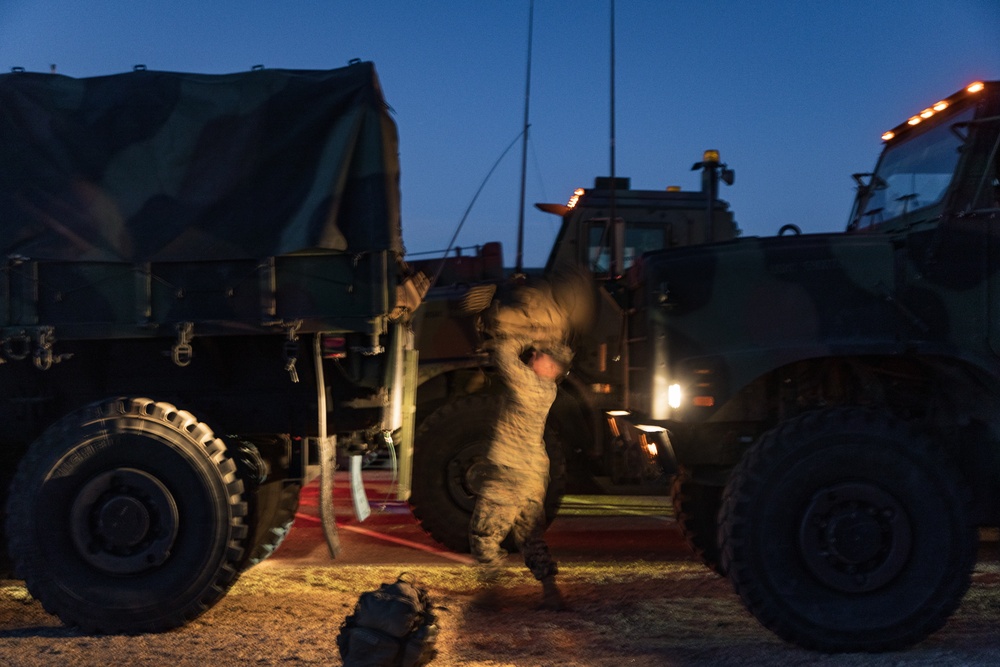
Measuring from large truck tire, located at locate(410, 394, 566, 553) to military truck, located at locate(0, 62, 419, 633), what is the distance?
1.72 metres

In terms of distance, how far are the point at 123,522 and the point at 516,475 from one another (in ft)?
6.84

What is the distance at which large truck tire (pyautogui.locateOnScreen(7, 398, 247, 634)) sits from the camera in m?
5.00

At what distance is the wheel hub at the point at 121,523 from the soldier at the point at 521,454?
1662 millimetres

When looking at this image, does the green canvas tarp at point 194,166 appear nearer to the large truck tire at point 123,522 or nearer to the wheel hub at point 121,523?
the large truck tire at point 123,522

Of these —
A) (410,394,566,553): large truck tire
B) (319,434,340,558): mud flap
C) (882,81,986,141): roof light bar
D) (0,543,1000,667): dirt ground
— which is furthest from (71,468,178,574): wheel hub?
(882,81,986,141): roof light bar

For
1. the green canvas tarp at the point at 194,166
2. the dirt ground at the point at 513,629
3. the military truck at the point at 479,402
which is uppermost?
the green canvas tarp at the point at 194,166

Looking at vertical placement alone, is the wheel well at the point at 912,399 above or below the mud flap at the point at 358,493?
above

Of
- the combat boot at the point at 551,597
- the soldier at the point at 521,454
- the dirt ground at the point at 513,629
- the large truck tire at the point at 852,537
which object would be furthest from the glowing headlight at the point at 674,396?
the combat boot at the point at 551,597

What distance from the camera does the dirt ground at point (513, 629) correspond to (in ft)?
14.9

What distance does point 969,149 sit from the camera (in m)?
5.20

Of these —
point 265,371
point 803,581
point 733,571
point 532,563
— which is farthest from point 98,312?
point 803,581

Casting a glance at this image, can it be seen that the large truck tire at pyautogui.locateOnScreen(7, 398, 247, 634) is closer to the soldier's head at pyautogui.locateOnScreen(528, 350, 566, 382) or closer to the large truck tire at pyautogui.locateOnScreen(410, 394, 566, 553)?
the soldier's head at pyautogui.locateOnScreen(528, 350, 566, 382)

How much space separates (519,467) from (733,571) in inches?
56.7

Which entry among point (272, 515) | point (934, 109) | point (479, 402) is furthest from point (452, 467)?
point (934, 109)
